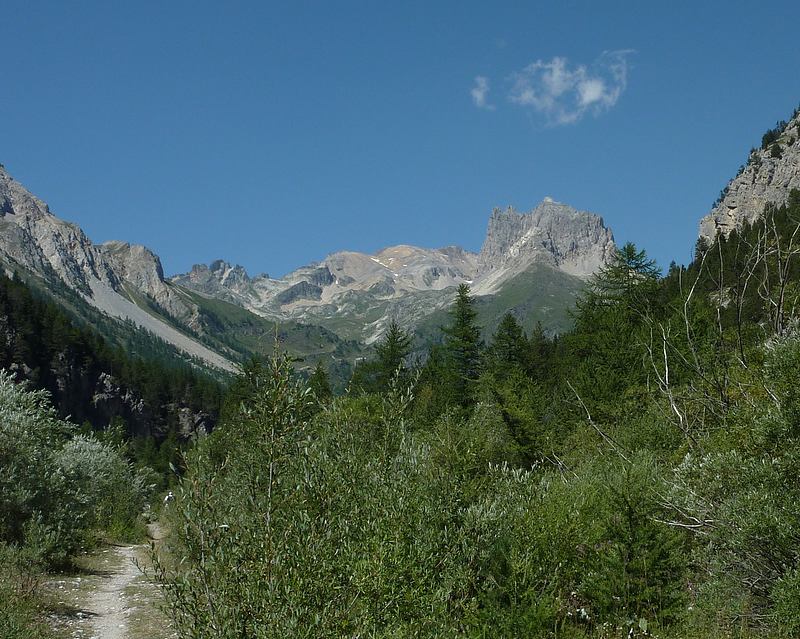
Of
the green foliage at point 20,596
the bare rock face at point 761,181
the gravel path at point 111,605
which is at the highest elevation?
the bare rock face at point 761,181

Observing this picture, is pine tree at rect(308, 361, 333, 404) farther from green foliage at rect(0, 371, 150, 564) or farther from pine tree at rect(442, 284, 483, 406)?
pine tree at rect(442, 284, 483, 406)

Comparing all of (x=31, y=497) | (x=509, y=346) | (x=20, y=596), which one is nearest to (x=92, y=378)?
(x=509, y=346)

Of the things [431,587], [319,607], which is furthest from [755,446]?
[319,607]

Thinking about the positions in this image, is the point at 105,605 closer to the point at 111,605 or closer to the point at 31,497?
the point at 111,605

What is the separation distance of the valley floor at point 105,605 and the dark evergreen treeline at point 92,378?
103900 millimetres

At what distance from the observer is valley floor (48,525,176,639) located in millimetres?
15227

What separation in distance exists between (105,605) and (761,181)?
15113cm

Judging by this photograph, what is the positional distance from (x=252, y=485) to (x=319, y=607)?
145 centimetres

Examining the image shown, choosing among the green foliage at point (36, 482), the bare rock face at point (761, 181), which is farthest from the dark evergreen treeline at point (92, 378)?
the bare rock face at point (761, 181)

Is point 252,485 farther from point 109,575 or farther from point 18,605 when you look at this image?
point 109,575

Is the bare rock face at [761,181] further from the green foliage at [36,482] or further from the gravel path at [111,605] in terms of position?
the green foliage at [36,482]

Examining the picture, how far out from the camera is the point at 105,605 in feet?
59.6

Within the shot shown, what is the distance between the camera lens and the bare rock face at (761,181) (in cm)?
12938

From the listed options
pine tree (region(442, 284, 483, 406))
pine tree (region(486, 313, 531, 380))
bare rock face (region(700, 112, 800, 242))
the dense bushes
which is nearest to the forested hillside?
the dense bushes
